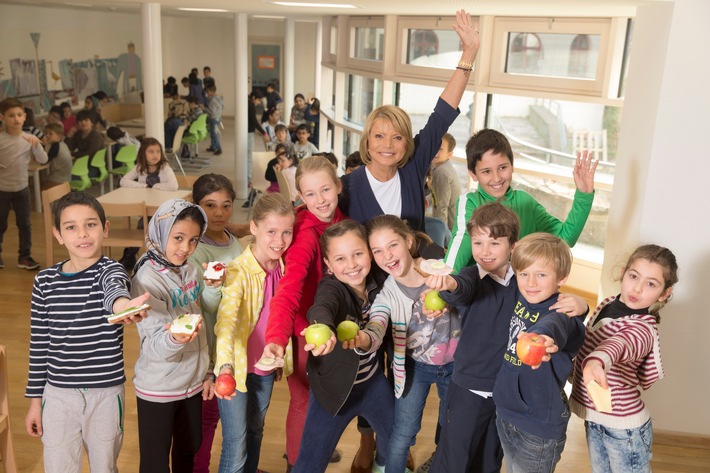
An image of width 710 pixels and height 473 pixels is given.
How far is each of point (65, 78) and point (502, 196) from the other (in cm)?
1227

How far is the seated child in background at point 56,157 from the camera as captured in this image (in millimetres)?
7605

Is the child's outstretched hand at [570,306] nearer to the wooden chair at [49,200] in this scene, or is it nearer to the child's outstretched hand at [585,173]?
the child's outstretched hand at [585,173]

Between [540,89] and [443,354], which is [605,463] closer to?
[443,354]

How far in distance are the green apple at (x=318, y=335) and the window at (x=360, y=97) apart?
612 centimetres

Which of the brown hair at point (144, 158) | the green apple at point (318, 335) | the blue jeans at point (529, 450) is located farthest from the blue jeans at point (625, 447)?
the brown hair at point (144, 158)

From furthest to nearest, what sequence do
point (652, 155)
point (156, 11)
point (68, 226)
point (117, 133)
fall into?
point (117, 133), point (156, 11), point (652, 155), point (68, 226)

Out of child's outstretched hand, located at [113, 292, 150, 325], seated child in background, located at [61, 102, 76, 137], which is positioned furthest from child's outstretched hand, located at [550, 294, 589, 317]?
seated child in background, located at [61, 102, 76, 137]

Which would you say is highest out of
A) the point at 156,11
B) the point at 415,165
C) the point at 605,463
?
the point at 156,11

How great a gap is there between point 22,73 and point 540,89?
9255 millimetres

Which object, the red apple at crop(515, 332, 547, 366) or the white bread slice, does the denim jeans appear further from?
the white bread slice

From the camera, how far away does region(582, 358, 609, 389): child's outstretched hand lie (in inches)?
80.4

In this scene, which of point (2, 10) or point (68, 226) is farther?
point (2, 10)

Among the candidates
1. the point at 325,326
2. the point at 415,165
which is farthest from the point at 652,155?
the point at 325,326

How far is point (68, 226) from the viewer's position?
7.74 feet
